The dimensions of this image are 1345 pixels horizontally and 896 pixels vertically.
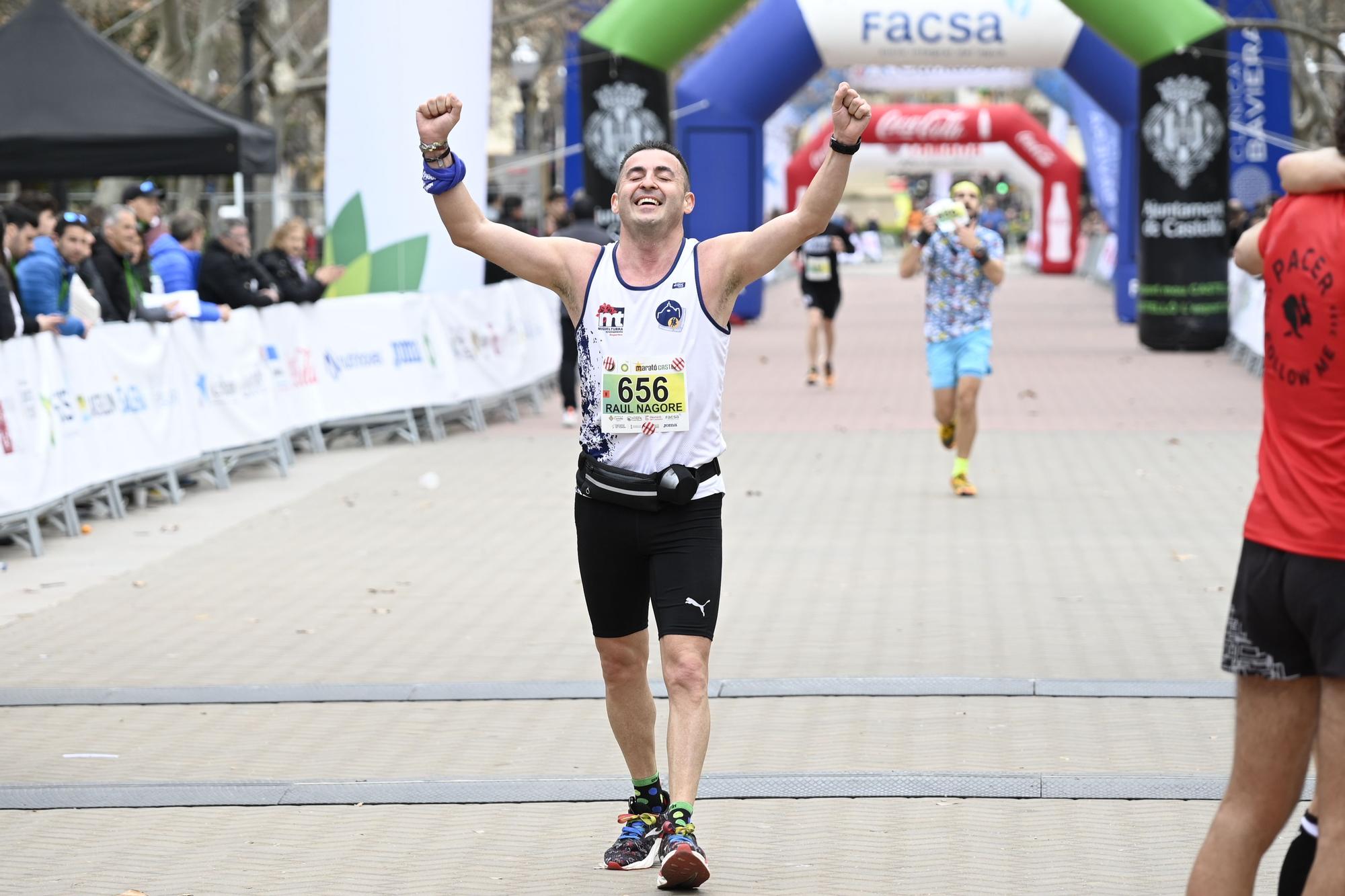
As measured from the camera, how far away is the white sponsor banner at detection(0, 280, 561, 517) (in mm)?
10625

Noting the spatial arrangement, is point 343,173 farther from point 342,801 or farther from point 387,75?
point 342,801

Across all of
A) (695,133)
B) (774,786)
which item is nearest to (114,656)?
(774,786)

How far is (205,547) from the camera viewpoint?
10.6 m

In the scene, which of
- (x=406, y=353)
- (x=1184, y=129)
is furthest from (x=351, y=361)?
(x=1184, y=129)

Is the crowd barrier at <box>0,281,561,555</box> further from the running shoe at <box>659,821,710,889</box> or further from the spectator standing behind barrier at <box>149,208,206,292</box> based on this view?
the running shoe at <box>659,821,710,889</box>

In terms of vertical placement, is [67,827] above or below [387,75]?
below

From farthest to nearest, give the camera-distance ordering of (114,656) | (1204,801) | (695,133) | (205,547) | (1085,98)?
(1085,98) → (695,133) → (205,547) → (114,656) → (1204,801)

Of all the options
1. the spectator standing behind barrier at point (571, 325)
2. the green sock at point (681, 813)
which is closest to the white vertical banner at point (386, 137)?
the spectator standing behind barrier at point (571, 325)

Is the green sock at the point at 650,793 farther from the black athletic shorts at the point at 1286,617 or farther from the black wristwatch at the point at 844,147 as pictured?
the black athletic shorts at the point at 1286,617

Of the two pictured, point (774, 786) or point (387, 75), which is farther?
point (387, 75)

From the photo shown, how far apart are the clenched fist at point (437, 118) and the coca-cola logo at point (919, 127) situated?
38.0 m

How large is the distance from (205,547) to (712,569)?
20.4 feet

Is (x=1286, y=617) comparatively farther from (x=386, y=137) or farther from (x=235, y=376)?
(x=386, y=137)

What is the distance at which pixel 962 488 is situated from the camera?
1201cm
